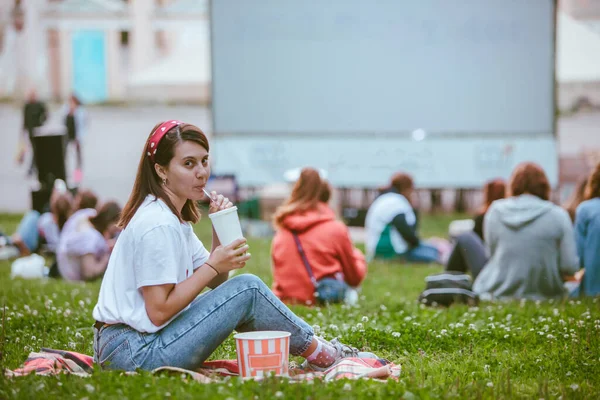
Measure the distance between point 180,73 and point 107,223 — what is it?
1101 centimetres

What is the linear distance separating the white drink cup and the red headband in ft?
1.41

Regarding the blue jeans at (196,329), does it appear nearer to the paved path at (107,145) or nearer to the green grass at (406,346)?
the green grass at (406,346)


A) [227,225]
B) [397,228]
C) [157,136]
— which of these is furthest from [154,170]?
[397,228]

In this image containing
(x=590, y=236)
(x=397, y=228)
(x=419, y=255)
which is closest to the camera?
(x=590, y=236)

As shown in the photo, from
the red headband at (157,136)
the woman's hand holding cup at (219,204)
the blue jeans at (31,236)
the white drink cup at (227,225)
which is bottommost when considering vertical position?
the blue jeans at (31,236)

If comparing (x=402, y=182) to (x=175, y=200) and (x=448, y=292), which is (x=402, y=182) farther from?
(x=175, y=200)

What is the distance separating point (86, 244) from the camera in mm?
7617

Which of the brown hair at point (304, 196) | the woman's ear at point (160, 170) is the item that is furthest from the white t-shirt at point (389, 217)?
the woman's ear at point (160, 170)

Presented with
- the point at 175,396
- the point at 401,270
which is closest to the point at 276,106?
the point at 401,270

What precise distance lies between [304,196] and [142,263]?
3055mm

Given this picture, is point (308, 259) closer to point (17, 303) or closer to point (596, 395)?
point (17, 303)

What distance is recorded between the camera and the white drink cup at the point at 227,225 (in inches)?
130

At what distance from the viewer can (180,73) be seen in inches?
719

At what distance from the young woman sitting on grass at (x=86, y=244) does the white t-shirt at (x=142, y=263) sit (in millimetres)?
4385
